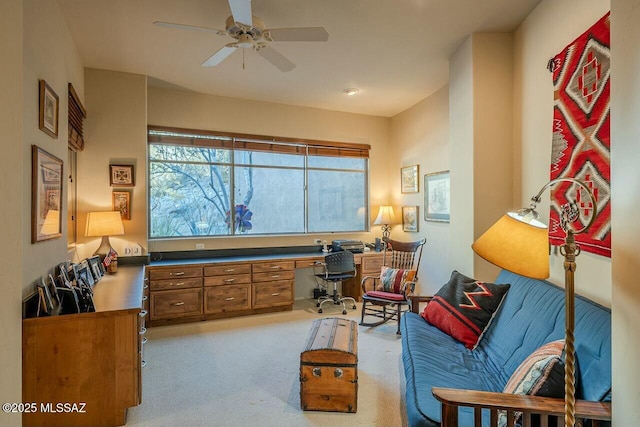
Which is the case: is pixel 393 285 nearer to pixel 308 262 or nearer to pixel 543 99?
pixel 308 262

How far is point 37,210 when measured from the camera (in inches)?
80.2

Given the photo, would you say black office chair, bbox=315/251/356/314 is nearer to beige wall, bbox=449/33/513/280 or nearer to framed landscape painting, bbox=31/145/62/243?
beige wall, bbox=449/33/513/280

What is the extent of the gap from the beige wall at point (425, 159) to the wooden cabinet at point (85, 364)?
3244 mm

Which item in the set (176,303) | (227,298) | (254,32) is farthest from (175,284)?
(254,32)

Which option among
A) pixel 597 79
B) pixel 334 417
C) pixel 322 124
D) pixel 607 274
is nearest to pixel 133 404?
pixel 334 417

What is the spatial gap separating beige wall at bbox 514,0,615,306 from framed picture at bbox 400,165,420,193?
193 centimetres

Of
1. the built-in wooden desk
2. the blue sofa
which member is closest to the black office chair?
the built-in wooden desk

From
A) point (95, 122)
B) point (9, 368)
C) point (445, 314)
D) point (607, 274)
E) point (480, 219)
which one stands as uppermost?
point (95, 122)

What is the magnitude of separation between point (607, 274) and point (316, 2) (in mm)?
2617

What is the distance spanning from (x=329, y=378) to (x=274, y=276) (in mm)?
2199

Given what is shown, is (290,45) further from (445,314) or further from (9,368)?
(9,368)

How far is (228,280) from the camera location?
4043 millimetres

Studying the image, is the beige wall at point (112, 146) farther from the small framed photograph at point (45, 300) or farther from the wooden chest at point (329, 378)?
the wooden chest at point (329, 378)

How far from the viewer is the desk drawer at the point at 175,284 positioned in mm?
3719
